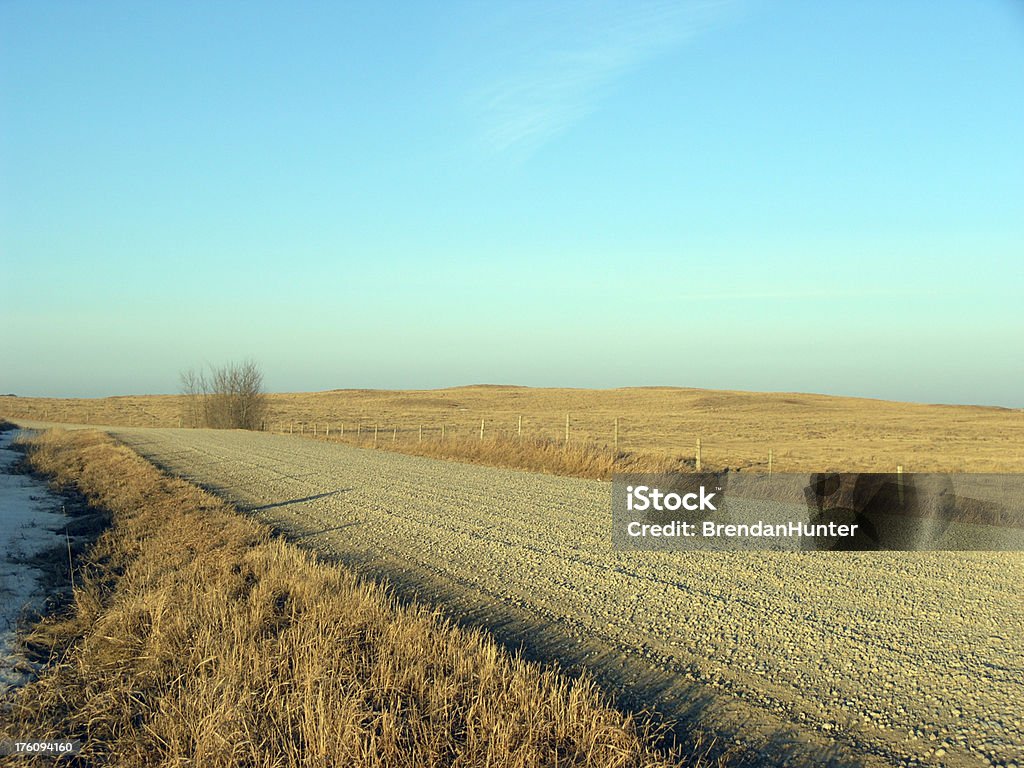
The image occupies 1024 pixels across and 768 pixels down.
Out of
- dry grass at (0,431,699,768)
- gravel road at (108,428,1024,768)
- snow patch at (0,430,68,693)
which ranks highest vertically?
dry grass at (0,431,699,768)

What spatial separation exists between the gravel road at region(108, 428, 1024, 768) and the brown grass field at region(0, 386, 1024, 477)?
8.22 metres

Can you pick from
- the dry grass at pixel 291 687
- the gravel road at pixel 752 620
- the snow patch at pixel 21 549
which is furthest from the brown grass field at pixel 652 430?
the dry grass at pixel 291 687

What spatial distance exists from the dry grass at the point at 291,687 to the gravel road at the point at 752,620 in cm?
83

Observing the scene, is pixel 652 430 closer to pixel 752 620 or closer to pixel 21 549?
pixel 21 549

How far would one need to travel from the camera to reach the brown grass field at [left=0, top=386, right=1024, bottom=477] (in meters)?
23.2

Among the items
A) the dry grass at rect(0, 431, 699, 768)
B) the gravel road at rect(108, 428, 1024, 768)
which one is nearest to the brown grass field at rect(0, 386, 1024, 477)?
the gravel road at rect(108, 428, 1024, 768)

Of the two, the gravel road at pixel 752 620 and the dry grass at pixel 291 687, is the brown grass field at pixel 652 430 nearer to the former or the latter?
the gravel road at pixel 752 620

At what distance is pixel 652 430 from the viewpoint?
51.8 metres

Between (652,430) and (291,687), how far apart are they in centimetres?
4809

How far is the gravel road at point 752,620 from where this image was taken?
480 cm

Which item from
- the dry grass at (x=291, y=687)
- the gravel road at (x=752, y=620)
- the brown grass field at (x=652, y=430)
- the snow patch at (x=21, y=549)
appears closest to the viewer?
the dry grass at (x=291, y=687)

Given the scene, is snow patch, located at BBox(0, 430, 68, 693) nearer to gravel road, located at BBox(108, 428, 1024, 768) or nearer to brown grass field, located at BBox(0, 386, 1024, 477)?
gravel road, located at BBox(108, 428, 1024, 768)

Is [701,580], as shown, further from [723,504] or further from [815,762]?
[723,504]

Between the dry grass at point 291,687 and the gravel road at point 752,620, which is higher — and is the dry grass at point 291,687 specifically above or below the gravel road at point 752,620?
above
